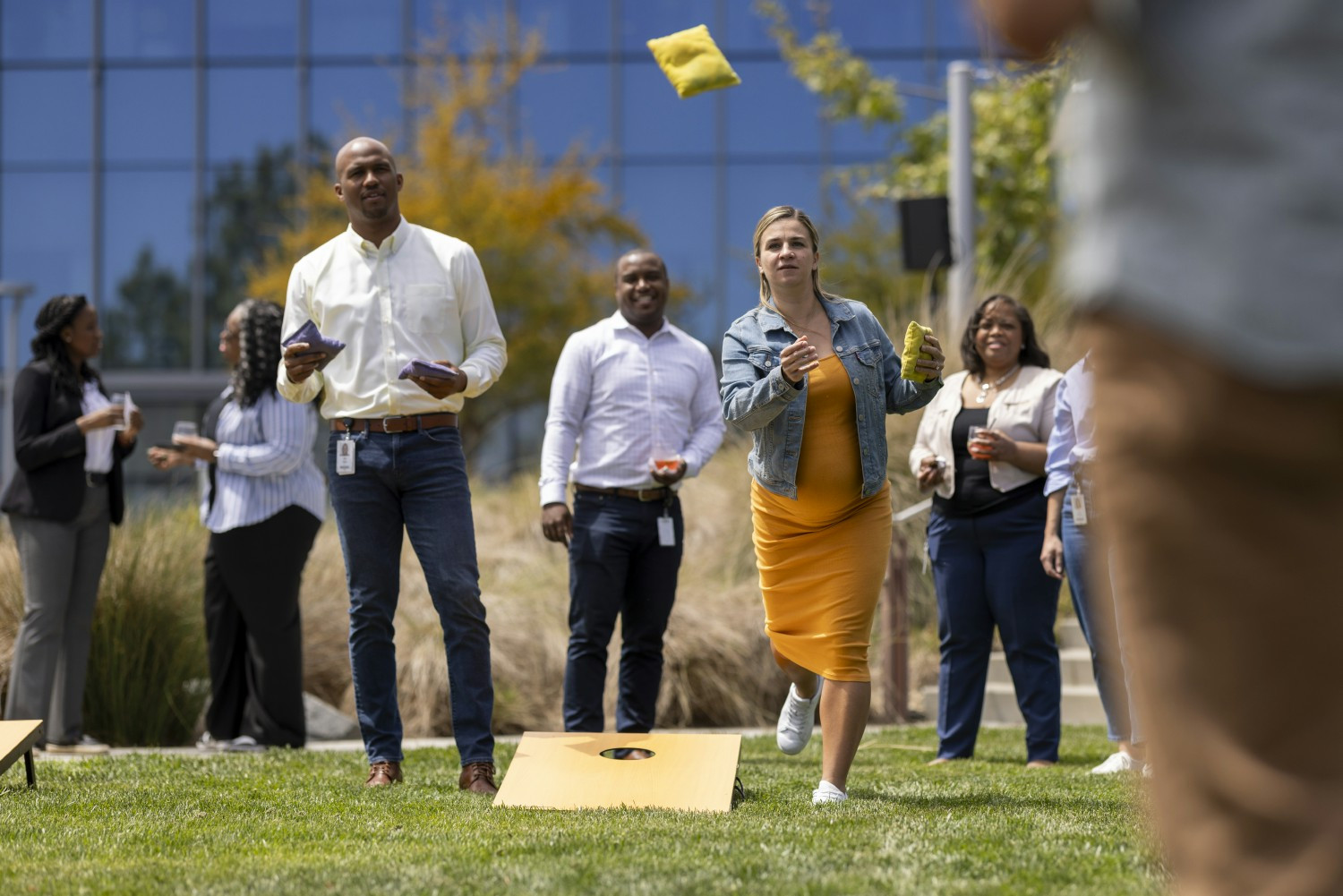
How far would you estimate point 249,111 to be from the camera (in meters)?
23.2

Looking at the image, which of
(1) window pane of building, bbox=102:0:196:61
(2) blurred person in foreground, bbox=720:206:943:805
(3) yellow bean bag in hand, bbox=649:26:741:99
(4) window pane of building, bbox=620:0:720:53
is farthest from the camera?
(1) window pane of building, bbox=102:0:196:61

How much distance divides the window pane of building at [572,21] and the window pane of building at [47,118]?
6.84 m

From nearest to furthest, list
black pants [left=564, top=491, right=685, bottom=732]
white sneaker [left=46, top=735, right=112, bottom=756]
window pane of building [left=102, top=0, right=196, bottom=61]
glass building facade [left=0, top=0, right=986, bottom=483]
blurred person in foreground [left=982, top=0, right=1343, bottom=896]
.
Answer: blurred person in foreground [left=982, top=0, right=1343, bottom=896]
black pants [left=564, top=491, right=685, bottom=732]
white sneaker [left=46, top=735, right=112, bottom=756]
glass building facade [left=0, top=0, right=986, bottom=483]
window pane of building [left=102, top=0, right=196, bottom=61]

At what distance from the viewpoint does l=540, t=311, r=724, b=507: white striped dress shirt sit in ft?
21.5

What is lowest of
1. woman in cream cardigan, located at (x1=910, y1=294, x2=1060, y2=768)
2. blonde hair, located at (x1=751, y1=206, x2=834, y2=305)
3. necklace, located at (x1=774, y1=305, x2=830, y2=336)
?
woman in cream cardigan, located at (x1=910, y1=294, x2=1060, y2=768)

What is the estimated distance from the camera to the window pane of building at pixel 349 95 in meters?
22.8

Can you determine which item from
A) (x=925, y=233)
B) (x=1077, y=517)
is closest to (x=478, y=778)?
(x=1077, y=517)

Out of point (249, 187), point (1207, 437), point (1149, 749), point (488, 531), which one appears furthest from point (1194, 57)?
point (249, 187)

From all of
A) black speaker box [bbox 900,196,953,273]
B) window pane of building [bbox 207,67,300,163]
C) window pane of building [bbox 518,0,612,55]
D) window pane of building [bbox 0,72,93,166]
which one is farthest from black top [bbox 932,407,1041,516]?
window pane of building [bbox 0,72,93,166]

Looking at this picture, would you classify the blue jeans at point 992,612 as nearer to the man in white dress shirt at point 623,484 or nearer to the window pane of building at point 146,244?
the man in white dress shirt at point 623,484

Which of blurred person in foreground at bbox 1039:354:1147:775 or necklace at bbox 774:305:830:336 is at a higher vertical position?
necklace at bbox 774:305:830:336

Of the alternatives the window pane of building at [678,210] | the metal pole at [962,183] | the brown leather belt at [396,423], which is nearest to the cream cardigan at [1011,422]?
the brown leather belt at [396,423]

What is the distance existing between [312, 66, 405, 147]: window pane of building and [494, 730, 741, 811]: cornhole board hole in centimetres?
1863

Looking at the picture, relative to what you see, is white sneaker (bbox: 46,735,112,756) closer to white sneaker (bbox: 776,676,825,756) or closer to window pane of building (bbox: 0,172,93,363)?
white sneaker (bbox: 776,676,825,756)
